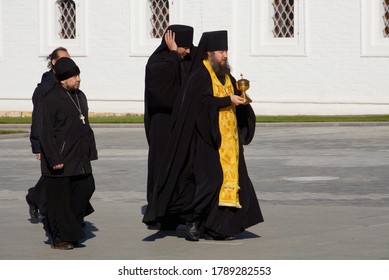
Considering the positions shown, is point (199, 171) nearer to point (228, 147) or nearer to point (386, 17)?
point (228, 147)

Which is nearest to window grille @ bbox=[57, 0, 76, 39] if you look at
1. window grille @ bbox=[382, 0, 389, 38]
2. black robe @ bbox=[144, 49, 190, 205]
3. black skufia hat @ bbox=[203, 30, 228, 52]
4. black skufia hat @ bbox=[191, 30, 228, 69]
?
window grille @ bbox=[382, 0, 389, 38]

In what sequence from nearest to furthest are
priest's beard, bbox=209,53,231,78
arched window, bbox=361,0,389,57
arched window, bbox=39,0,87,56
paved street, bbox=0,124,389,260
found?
1. paved street, bbox=0,124,389,260
2. priest's beard, bbox=209,53,231,78
3. arched window, bbox=361,0,389,57
4. arched window, bbox=39,0,87,56

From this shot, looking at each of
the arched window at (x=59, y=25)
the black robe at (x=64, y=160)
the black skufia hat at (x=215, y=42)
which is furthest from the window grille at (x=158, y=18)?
the black robe at (x=64, y=160)

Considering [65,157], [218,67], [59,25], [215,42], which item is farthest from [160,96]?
[59,25]

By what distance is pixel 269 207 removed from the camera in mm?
15086

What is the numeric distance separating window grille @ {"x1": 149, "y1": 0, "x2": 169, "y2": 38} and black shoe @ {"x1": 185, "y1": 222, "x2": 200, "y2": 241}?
29417 mm

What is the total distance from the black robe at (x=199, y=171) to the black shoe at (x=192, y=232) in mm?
75

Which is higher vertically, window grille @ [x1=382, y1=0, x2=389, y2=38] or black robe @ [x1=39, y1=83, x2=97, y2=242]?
window grille @ [x1=382, y1=0, x2=389, y2=38]

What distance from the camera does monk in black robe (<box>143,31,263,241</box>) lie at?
12266 mm

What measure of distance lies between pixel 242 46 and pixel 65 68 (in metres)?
27.6

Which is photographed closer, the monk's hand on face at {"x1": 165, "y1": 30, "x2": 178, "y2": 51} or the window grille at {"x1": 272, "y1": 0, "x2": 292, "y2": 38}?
the monk's hand on face at {"x1": 165, "y1": 30, "x2": 178, "y2": 51}

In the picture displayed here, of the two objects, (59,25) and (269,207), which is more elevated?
(59,25)

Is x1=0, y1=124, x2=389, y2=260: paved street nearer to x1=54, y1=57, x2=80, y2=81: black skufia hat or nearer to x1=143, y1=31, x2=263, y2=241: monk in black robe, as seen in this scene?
x1=143, y1=31, x2=263, y2=241: monk in black robe

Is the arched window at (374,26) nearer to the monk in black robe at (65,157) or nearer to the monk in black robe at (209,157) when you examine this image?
the monk in black robe at (209,157)
